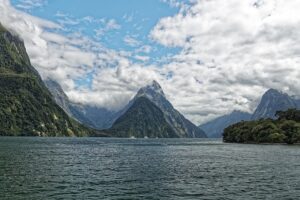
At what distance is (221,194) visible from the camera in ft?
217

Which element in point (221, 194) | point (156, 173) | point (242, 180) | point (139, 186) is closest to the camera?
point (221, 194)

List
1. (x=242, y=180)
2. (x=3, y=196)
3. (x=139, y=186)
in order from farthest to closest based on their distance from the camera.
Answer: (x=242, y=180)
(x=139, y=186)
(x=3, y=196)

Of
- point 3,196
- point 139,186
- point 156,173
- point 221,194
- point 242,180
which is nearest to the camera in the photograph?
point 3,196

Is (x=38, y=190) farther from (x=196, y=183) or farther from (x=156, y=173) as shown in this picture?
(x=156, y=173)

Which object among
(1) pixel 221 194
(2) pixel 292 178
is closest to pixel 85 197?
(1) pixel 221 194

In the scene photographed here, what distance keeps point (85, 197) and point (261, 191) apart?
103 ft

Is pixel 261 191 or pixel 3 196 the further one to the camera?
pixel 261 191

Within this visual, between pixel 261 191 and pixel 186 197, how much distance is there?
15476 mm

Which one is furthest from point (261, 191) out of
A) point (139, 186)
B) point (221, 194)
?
point (139, 186)

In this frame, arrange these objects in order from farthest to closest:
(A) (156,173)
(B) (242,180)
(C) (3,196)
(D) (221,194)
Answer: (A) (156,173) → (B) (242,180) → (D) (221,194) → (C) (3,196)

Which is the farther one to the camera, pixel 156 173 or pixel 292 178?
pixel 156 173

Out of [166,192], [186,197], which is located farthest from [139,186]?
[186,197]

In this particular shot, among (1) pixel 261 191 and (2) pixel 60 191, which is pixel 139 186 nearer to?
(2) pixel 60 191

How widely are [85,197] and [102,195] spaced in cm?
334
